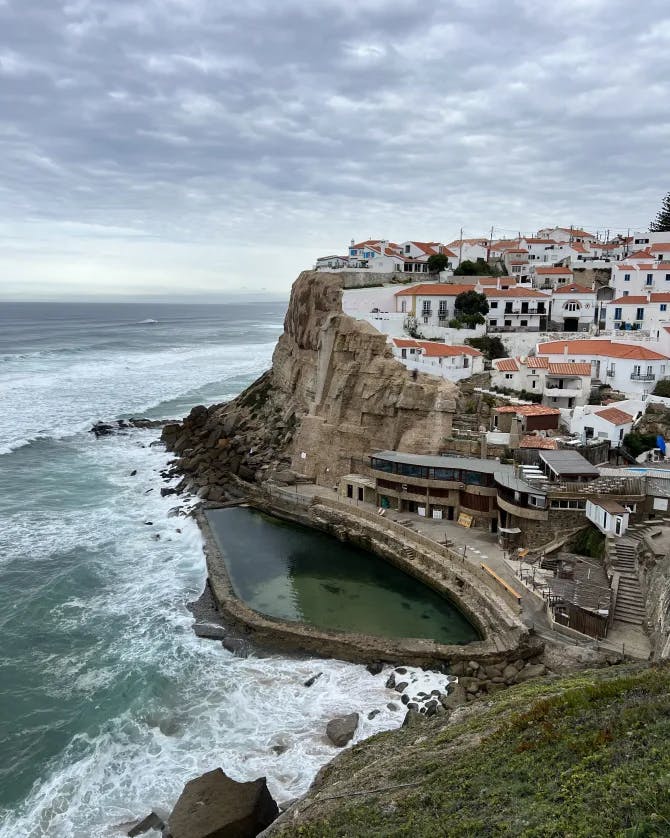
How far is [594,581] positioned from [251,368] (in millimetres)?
62544

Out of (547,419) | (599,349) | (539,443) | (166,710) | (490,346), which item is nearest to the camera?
(166,710)

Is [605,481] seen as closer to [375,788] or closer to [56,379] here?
[375,788]

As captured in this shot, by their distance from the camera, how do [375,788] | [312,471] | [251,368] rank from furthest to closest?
[251,368] < [312,471] < [375,788]

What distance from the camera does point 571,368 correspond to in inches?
1214

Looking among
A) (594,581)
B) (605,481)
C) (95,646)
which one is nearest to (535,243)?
(605,481)

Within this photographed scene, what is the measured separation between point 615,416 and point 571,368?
16.7ft

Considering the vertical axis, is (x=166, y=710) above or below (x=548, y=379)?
below

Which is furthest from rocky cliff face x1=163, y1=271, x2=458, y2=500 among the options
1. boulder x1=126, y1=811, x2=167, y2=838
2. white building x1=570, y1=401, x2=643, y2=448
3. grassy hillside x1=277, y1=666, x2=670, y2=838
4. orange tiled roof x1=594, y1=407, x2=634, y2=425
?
boulder x1=126, y1=811, x2=167, y2=838

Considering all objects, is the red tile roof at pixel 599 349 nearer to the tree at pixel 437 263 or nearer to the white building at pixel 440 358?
the white building at pixel 440 358

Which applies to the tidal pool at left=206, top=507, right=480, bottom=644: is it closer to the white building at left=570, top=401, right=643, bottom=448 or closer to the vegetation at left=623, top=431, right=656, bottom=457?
the white building at left=570, top=401, right=643, bottom=448

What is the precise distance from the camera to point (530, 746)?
32.1 ft

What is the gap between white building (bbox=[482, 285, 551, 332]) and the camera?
4038 cm

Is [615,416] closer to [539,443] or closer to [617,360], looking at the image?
[539,443]

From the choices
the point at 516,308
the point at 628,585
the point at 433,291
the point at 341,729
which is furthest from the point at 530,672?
the point at 516,308
